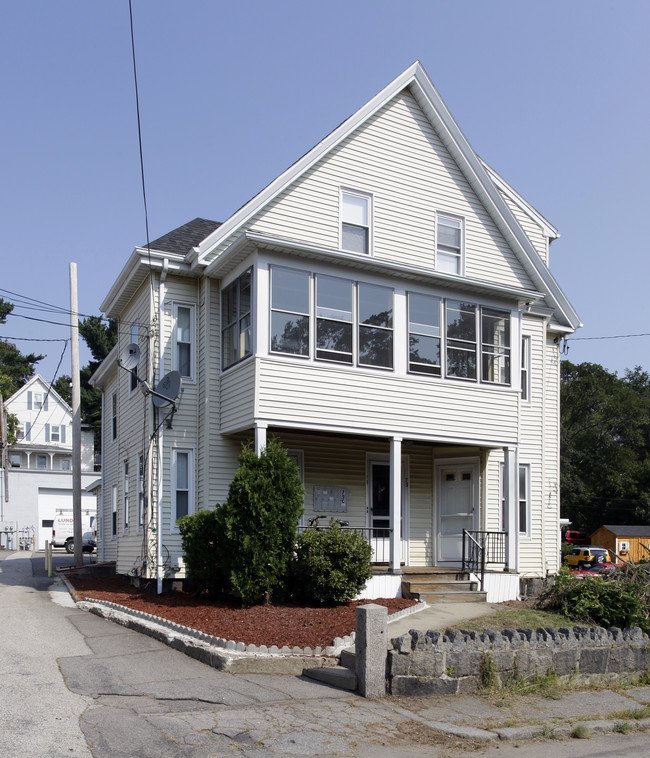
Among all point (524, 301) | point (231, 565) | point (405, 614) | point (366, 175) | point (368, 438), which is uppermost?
point (366, 175)

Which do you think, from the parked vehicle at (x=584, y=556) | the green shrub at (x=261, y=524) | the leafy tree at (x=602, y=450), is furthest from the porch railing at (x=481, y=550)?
the leafy tree at (x=602, y=450)

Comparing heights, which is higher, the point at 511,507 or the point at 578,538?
the point at 511,507

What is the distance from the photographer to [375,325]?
16.0m

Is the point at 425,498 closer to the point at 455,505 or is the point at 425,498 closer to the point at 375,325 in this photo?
the point at 455,505

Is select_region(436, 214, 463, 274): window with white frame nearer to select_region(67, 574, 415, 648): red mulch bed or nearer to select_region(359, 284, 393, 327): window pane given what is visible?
select_region(359, 284, 393, 327): window pane

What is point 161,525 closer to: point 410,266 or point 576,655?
point 410,266

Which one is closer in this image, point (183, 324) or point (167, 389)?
point (167, 389)

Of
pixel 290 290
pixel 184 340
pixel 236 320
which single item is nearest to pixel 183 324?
pixel 184 340

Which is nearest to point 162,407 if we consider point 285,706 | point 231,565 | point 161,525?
point 161,525

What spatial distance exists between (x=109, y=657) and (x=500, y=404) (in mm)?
10317

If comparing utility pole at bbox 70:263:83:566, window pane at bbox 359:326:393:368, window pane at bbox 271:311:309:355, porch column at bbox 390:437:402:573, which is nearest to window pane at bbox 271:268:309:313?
window pane at bbox 271:311:309:355

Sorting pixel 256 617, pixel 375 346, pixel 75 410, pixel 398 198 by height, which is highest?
pixel 398 198

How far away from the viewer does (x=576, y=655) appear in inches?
375

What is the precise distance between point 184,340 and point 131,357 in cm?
117
